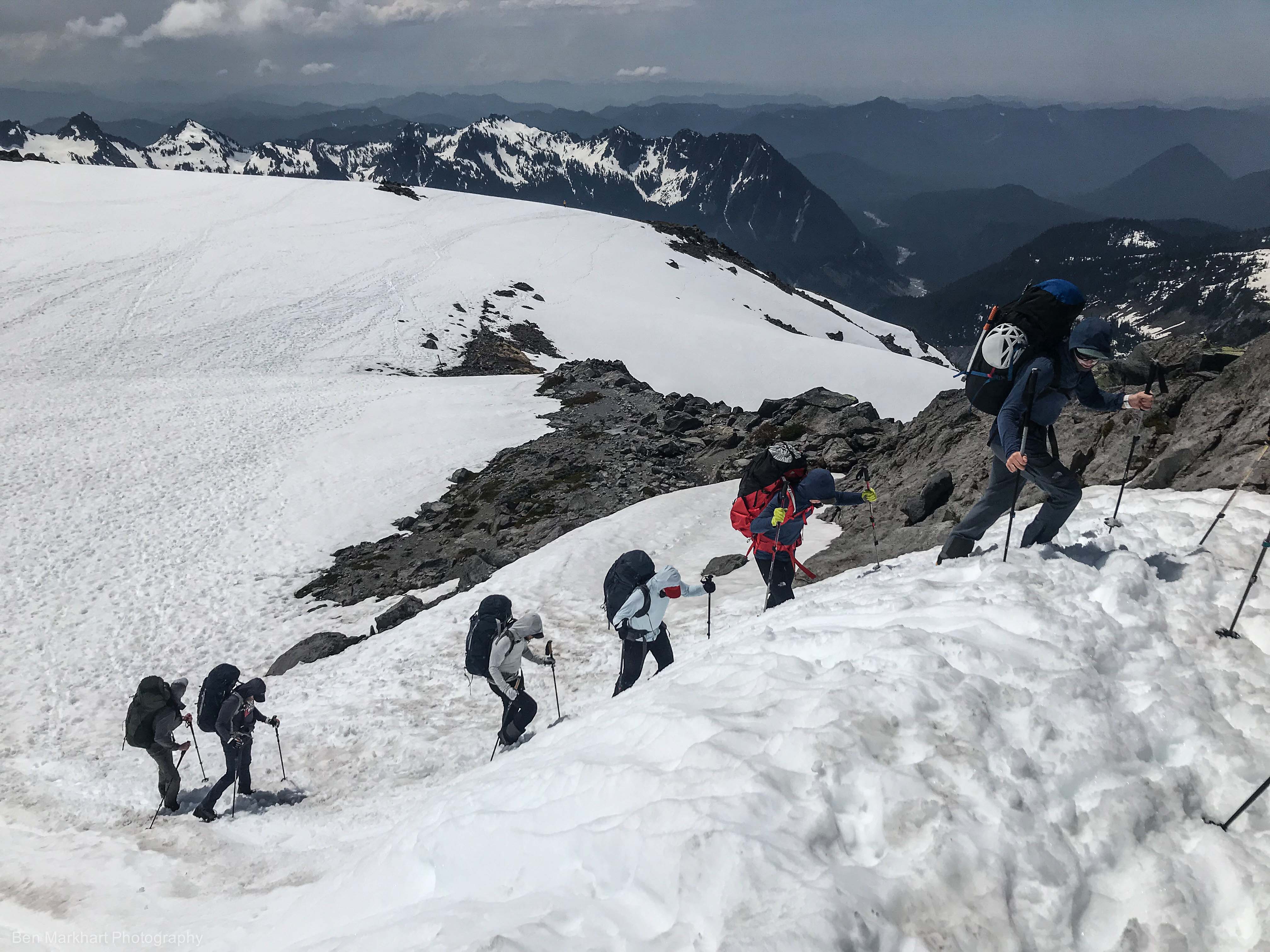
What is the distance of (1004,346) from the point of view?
7.00m

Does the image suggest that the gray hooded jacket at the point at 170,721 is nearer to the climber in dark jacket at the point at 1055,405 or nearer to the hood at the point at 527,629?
the hood at the point at 527,629

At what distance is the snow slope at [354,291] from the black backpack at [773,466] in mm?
33934

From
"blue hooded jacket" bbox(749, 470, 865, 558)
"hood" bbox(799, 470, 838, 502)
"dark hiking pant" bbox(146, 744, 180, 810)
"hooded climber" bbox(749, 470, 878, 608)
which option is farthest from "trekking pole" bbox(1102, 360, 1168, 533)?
"dark hiking pant" bbox(146, 744, 180, 810)

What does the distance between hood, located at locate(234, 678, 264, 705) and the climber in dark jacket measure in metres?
10.6

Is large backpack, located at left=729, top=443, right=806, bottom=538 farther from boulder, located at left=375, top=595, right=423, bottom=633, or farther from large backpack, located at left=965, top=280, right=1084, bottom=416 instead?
boulder, located at left=375, top=595, right=423, bottom=633

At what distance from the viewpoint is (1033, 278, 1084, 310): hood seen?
696 centimetres

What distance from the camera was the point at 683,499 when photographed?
22.5 m

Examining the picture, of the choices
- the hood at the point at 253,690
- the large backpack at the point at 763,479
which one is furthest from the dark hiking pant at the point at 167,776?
the large backpack at the point at 763,479

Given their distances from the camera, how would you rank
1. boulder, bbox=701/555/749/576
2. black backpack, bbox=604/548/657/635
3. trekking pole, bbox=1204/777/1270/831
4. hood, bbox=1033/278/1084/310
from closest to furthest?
trekking pole, bbox=1204/777/1270/831, hood, bbox=1033/278/1084/310, black backpack, bbox=604/548/657/635, boulder, bbox=701/555/749/576

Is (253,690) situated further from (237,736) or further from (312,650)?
(312,650)

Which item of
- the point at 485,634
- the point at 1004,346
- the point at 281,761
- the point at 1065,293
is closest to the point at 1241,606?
the point at 1004,346

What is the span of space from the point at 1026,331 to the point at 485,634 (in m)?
7.89

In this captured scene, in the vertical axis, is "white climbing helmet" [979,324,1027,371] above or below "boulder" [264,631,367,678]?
above

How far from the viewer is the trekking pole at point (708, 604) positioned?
390 inches
